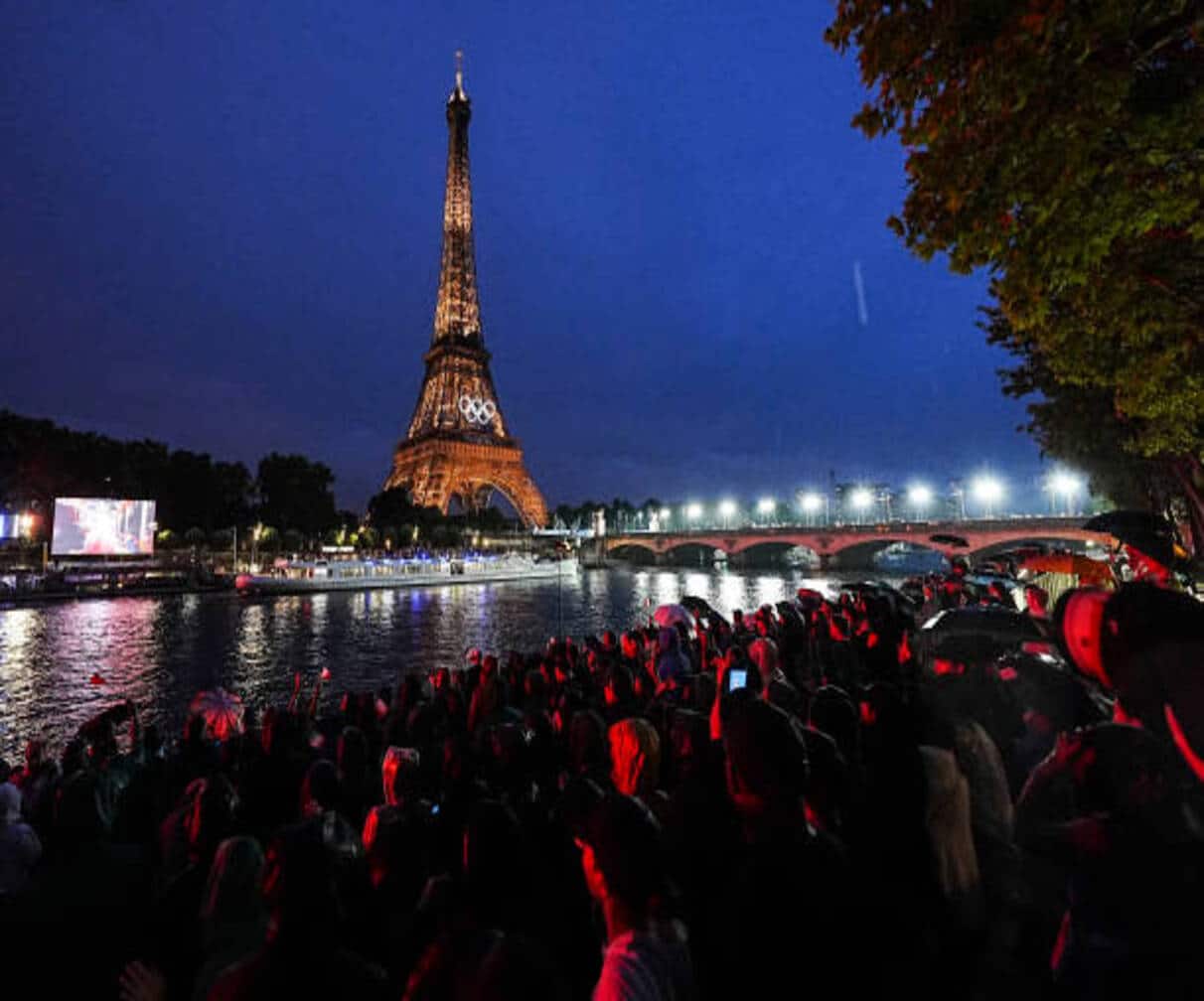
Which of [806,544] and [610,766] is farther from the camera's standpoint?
[806,544]

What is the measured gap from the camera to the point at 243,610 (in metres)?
38.1

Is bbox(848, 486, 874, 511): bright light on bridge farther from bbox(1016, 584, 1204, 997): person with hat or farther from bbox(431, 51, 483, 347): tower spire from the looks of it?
bbox(1016, 584, 1204, 997): person with hat

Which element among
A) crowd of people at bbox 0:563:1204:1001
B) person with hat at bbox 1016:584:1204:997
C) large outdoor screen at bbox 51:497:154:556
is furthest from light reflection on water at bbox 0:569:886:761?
person with hat at bbox 1016:584:1204:997

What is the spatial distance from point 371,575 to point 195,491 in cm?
3075

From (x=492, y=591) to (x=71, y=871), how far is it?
5129 centimetres

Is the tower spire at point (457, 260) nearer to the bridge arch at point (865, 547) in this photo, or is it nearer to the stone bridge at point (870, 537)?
the stone bridge at point (870, 537)

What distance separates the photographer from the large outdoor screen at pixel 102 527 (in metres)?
50.9

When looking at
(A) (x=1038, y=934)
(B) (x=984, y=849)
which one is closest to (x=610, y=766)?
(B) (x=984, y=849)

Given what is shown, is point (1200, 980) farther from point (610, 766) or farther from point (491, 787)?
point (491, 787)

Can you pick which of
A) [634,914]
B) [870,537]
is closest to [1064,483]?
[870,537]

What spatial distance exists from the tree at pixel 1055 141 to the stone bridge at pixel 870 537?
43.1 metres

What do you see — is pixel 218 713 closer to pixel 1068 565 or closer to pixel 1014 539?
pixel 1068 565

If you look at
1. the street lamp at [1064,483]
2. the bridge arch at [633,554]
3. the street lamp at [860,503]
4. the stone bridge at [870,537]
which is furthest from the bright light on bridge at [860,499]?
the bridge arch at [633,554]

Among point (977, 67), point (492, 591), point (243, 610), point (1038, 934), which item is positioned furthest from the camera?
point (492, 591)
